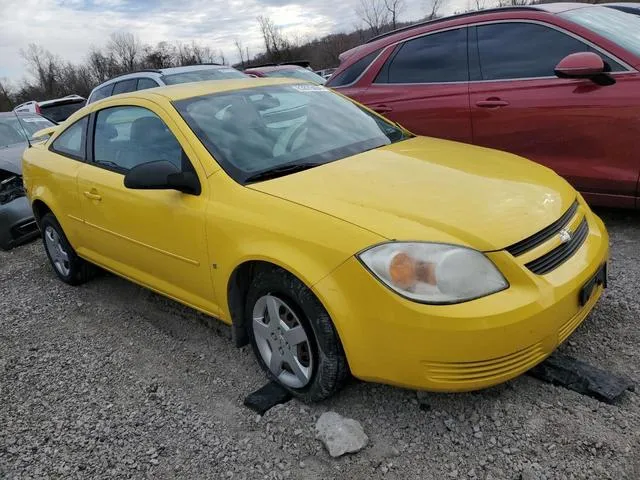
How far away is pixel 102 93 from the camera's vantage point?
30.5 ft

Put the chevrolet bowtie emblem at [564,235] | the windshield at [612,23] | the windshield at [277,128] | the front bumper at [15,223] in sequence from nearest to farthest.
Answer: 1. the chevrolet bowtie emblem at [564,235]
2. the windshield at [277,128]
3. the windshield at [612,23]
4. the front bumper at [15,223]

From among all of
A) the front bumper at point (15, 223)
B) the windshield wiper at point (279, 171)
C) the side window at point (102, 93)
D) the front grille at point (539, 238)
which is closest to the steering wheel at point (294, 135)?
the windshield wiper at point (279, 171)

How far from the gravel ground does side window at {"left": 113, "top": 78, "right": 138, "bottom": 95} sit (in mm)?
5937

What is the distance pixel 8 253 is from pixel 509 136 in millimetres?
5231

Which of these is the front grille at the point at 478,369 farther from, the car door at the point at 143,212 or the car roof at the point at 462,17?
the car roof at the point at 462,17

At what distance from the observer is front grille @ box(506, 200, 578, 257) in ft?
7.41

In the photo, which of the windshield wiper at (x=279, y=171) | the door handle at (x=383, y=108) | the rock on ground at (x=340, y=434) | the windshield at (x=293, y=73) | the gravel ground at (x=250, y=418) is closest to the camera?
the gravel ground at (x=250, y=418)

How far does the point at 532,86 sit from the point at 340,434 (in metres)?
3.11

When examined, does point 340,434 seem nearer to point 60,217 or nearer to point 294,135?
point 294,135

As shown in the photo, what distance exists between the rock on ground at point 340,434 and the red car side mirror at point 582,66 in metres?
2.86

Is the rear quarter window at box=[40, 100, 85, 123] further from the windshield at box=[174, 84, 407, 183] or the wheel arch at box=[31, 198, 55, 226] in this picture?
the windshield at box=[174, 84, 407, 183]

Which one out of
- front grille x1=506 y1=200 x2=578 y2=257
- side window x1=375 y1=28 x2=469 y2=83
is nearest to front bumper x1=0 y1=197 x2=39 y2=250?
side window x1=375 y1=28 x2=469 y2=83

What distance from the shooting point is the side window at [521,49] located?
13.5 ft

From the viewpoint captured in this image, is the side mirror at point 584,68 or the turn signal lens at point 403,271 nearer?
the turn signal lens at point 403,271
